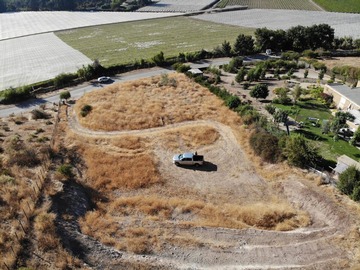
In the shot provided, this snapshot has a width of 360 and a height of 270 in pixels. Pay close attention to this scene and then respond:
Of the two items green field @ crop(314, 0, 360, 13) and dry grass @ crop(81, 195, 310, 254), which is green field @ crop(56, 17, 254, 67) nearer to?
green field @ crop(314, 0, 360, 13)

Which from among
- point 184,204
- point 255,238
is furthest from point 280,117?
point 255,238

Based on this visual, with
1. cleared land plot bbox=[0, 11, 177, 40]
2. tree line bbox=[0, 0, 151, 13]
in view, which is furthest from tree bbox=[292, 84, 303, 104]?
tree line bbox=[0, 0, 151, 13]

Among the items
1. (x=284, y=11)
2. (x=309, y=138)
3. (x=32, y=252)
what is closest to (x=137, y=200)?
(x=32, y=252)

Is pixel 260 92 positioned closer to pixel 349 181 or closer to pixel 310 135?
pixel 310 135

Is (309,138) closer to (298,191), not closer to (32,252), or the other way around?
(298,191)

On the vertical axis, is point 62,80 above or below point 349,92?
below

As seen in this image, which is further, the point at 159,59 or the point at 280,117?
the point at 159,59

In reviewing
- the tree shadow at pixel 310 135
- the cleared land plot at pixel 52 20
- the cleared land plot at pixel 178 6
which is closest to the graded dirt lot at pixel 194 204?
the tree shadow at pixel 310 135
